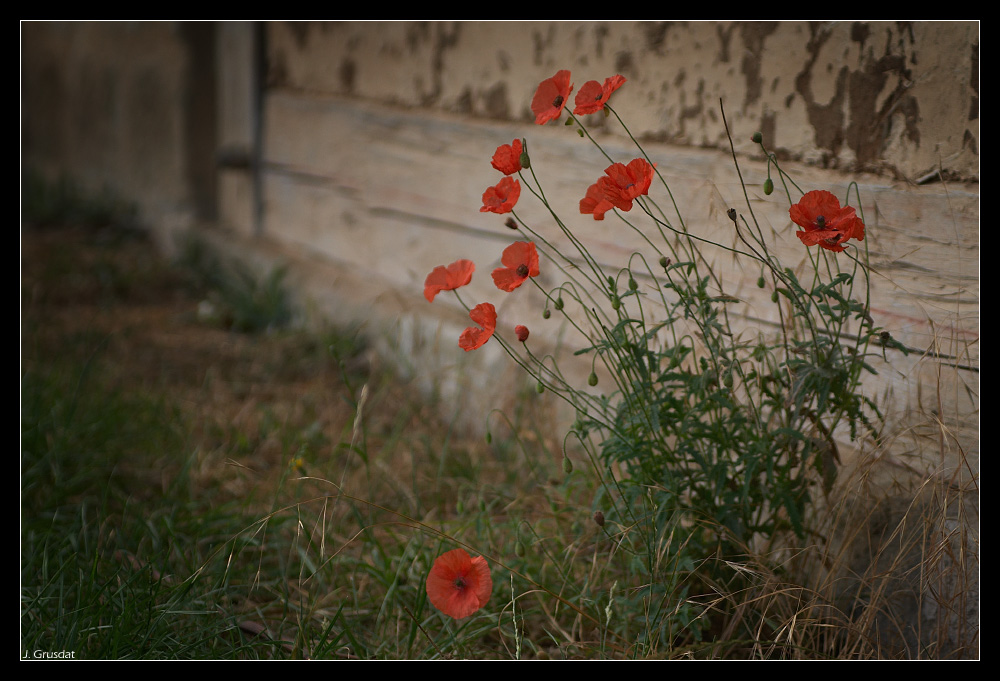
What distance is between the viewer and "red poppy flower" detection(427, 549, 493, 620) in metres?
1.30

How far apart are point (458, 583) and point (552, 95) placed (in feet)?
2.76

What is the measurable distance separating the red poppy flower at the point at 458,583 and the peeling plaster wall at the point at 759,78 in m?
1.12

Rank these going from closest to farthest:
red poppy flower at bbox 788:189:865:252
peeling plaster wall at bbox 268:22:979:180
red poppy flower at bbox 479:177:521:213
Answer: red poppy flower at bbox 788:189:865:252 < red poppy flower at bbox 479:177:521:213 < peeling plaster wall at bbox 268:22:979:180

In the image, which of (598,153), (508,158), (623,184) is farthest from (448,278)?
(598,153)

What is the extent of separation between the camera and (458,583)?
132 cm

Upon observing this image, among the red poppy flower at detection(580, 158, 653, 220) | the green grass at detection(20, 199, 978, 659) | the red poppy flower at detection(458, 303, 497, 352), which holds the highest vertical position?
the red poppy flower at detection(580, 158, 653, 220)

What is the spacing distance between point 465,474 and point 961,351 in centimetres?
124

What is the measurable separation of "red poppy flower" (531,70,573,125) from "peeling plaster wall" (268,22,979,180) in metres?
0.66

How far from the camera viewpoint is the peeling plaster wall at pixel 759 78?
1.52m

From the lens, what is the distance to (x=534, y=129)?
254cm

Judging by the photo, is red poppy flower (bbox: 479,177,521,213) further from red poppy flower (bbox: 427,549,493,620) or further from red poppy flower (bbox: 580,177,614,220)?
red poppy flower (bbox: 427,549,493,620)

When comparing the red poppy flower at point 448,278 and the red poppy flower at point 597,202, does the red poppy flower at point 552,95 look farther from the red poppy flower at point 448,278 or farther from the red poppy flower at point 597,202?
the red poppy flower at point 448,278

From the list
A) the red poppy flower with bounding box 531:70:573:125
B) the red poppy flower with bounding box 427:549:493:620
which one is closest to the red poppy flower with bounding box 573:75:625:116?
the red poppy flower with bounding box 531:70:573:125

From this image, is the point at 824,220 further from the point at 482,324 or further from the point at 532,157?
the point at 532,157
